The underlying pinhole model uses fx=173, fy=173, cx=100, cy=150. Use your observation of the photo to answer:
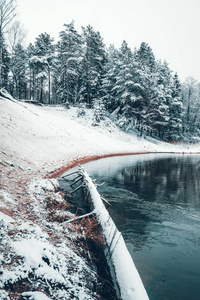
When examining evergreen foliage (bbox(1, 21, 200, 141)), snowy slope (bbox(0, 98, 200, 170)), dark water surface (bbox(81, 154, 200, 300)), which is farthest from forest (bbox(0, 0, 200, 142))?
dark water surface (bbox(81, 154, 200, 300))

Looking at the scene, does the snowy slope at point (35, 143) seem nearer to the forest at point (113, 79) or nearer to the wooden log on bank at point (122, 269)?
the wooden log on bank at point (122, 269)

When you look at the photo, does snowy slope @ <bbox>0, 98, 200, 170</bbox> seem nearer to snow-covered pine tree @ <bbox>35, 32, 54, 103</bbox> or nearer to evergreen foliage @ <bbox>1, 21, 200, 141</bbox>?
evergreen foliage @ <bbox>1, 21, 200, 141</bbox>

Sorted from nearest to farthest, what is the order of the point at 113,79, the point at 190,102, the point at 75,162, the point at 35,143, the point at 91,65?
1. the point at 35,143
2. the point at 75,162
3. the point at 91,65
4. the point at 113,79
5. the point at 190,102

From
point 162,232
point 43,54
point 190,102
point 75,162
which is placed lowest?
point 162,232

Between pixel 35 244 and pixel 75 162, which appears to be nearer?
pixel 35 244

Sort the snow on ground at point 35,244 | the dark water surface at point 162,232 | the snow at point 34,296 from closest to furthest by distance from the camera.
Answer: the snow at point 34,296, the snow on ground at point 35,244, the dark water surface at point 162,232

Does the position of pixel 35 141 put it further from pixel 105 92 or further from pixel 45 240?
pixel 105 92

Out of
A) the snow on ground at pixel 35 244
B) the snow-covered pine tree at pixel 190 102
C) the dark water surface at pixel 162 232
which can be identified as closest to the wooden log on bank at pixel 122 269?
the snow on ground at pixel 35 244

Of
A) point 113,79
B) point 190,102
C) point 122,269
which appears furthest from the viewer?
point 190,102

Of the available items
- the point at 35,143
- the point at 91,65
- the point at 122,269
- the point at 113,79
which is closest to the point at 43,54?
the point at 91,65

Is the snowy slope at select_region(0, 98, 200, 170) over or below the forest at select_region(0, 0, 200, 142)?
below

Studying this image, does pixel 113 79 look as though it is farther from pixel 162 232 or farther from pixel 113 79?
pixel 162 232

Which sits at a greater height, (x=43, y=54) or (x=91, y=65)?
(x=43, y=54)

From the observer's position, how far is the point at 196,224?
573cm
